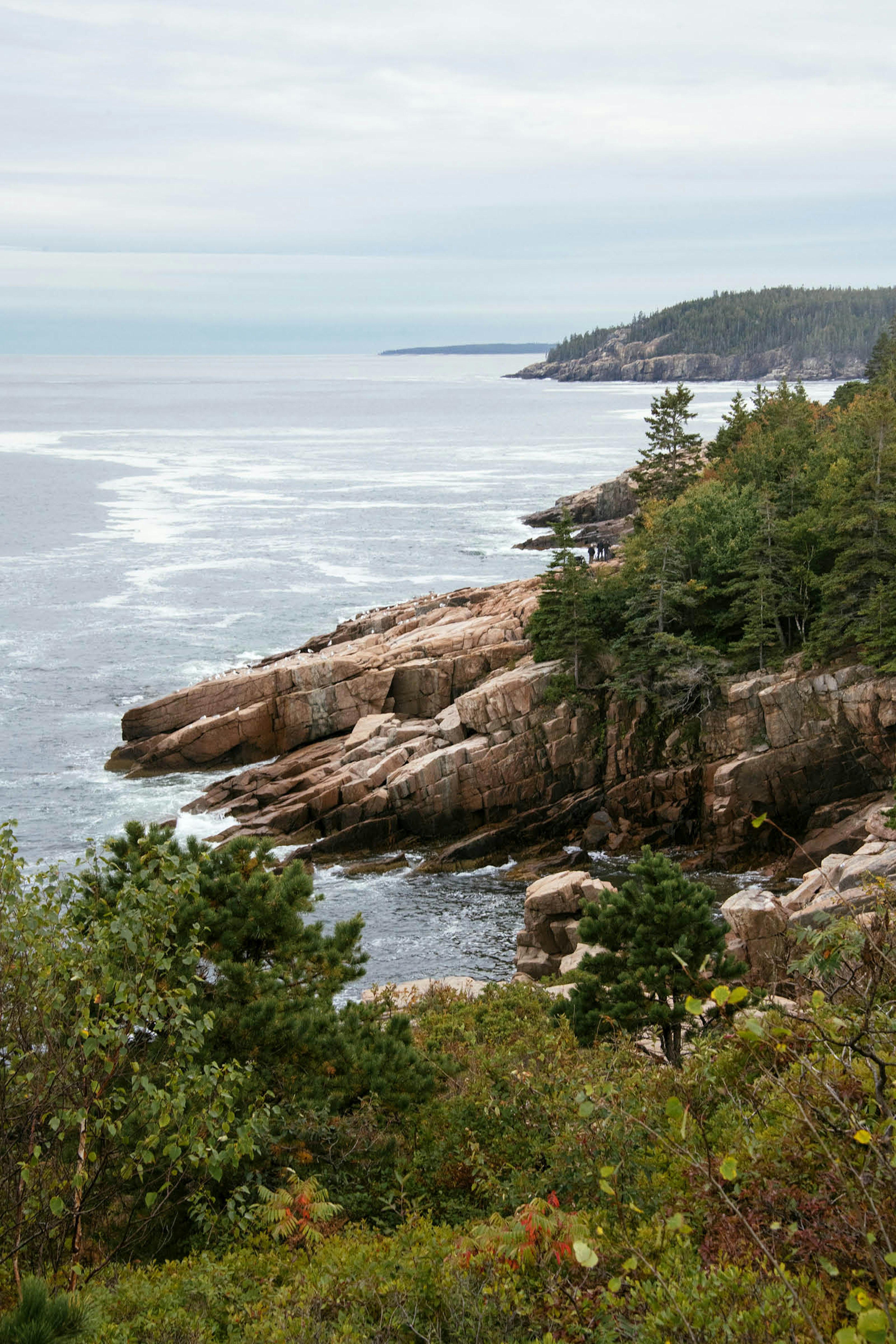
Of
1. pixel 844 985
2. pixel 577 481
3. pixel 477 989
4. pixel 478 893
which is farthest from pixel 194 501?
pixel 844 985

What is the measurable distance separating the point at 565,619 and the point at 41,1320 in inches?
1534

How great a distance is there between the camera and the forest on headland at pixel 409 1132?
25.2 feet

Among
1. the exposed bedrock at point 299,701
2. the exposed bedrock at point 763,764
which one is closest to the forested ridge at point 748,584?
the exposed bedrock at point 763,764

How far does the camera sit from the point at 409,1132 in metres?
15.1

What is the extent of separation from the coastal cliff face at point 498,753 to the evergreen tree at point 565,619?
1.20 metres

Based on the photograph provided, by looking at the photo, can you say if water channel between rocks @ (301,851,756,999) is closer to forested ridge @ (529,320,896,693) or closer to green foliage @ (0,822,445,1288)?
forested ridge @ (529,320,896,693)

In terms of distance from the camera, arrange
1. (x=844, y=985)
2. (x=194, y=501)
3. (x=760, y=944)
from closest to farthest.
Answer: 1. (x=844, y=985)
2. (x=760, y=944)
3. (x=194, y=501)

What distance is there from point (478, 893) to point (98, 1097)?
29.9 metres

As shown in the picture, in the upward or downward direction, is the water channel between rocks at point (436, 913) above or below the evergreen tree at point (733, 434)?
below

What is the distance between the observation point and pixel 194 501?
4685 inches

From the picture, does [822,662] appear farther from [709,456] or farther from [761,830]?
[709,456]

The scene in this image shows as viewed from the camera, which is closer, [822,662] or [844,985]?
[844,985]

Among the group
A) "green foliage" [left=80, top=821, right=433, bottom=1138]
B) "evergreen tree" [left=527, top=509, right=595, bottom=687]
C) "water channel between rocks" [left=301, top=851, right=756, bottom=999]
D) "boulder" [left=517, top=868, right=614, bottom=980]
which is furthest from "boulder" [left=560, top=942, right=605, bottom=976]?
"evergreen tree" [left=527, top=509, right=595, bottom=687]

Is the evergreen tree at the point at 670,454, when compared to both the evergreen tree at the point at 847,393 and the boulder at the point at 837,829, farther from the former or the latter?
the boulder at the point at 837,829
